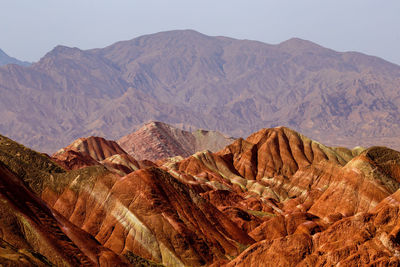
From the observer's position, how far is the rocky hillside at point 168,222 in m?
66.0

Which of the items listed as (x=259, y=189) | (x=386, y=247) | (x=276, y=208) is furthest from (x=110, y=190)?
(x=259, y=189)

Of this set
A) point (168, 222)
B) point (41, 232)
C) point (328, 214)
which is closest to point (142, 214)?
point (168, 222)

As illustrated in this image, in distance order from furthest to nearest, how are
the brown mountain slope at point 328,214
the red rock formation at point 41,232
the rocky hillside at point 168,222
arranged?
the red rock formation at point 41,232 < the rocky hillside at point 168,222 < the brown mountain slope at point 328,214

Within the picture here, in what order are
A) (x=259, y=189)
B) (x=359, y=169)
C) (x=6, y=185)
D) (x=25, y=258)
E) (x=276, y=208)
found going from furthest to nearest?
(x=259, y=189)
(x=276, y=208)
(x=359, y=169)
(x=6, y=185)
(x=25, y=258)

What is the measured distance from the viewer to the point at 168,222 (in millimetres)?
91188

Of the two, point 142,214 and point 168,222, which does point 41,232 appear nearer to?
point 142,214

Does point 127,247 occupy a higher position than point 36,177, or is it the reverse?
point 36,177

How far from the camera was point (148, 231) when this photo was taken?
89.3 m

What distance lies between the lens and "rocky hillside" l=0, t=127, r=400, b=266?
217 feet

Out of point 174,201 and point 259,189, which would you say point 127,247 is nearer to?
point 174,201

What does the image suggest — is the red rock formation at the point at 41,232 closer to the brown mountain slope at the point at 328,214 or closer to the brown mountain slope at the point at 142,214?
the brown mountain slope at the point at 142,214

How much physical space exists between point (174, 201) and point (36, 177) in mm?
24407

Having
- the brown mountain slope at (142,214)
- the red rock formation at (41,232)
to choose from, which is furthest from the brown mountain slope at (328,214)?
the red rock formation at (41,232)

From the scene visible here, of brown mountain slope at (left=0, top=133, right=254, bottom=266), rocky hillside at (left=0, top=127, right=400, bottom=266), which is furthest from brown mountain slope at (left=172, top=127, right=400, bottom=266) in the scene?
brown mountain slope at (left=0, top=133, right=254, bottom=266)
